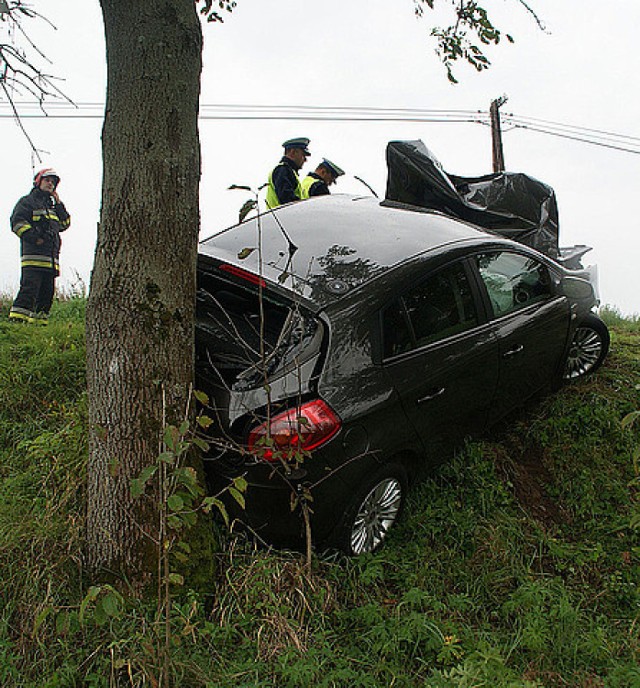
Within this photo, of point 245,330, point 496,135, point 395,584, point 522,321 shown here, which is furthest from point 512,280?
point 496,135

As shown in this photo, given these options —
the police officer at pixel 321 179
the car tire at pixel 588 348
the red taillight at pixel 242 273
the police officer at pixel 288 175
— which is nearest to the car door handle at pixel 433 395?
the red taillight at pixel 242 273

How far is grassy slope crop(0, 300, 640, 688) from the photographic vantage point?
2.59 meters

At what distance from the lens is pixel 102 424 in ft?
→ 9.50

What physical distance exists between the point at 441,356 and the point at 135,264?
1759 mm

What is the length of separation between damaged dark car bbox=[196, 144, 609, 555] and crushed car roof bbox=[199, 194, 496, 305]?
0.5 inches

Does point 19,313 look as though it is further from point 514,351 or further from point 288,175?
point 514,351

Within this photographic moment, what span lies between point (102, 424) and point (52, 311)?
4.28 metres

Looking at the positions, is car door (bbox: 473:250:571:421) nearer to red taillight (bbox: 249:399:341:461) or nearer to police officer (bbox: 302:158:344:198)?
red taillight (bbox: 249:399:341:461)

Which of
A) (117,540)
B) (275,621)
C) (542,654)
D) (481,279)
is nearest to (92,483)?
(117,540)

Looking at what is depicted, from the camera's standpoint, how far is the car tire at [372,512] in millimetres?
3266

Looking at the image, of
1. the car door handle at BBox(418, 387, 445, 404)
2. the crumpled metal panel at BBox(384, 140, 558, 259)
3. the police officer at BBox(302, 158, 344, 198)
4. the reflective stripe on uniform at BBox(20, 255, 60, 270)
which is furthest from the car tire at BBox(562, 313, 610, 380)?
the reflective stripe on uniform at BBox(20, 255, 60, 270)

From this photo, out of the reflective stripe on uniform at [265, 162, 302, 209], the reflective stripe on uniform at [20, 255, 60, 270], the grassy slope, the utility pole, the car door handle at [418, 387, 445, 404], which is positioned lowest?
the grassy slope

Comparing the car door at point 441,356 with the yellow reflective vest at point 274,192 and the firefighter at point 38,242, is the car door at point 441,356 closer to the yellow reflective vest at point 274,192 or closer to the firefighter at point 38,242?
the yellow reflective vest at point 274,192

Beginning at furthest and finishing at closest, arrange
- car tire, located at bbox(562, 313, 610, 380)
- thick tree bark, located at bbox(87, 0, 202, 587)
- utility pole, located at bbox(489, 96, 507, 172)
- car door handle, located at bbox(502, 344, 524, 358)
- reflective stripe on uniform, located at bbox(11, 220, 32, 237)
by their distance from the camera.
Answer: utility pole, located at bbox(489, 96, 507, 172), reflective stripe on uniform, located at bbox(11, 220, 32, 237), car tire, located at bbox(562, 313, 610, 380), car door handle, located at bbox(502, 344, 524, 358), thick tree bark, located at bbox(87, 0, 202, 587)
